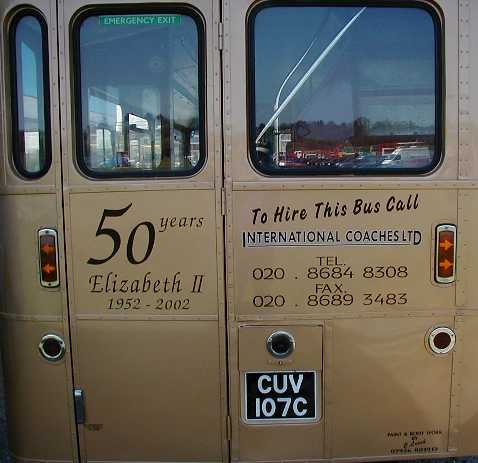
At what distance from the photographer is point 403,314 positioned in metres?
2.78

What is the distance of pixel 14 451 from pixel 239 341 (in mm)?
1290

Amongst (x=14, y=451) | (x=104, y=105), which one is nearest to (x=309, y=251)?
(x=104, y=105)

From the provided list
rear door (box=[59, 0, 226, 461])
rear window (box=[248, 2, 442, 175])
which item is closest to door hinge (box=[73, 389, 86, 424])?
rear door (box=[59, 0, 226, 461])

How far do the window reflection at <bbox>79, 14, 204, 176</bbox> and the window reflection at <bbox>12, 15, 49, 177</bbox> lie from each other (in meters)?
0.19

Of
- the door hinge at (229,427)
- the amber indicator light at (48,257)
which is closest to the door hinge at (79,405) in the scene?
the amber indicator light at (48,257)

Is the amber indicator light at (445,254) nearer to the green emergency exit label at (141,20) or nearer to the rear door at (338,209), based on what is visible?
the rear door at (338,209)

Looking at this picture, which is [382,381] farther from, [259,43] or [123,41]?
[123,41]

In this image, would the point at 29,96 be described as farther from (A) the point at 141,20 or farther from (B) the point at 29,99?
(A) the point at 141,20

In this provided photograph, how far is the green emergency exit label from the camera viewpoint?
107 inches

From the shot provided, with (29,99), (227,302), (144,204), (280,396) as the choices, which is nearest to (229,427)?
(280,396)

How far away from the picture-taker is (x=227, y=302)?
2.77 meters

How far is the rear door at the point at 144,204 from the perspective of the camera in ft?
8.89

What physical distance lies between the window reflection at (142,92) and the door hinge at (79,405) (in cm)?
104

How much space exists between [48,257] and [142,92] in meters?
0.87
